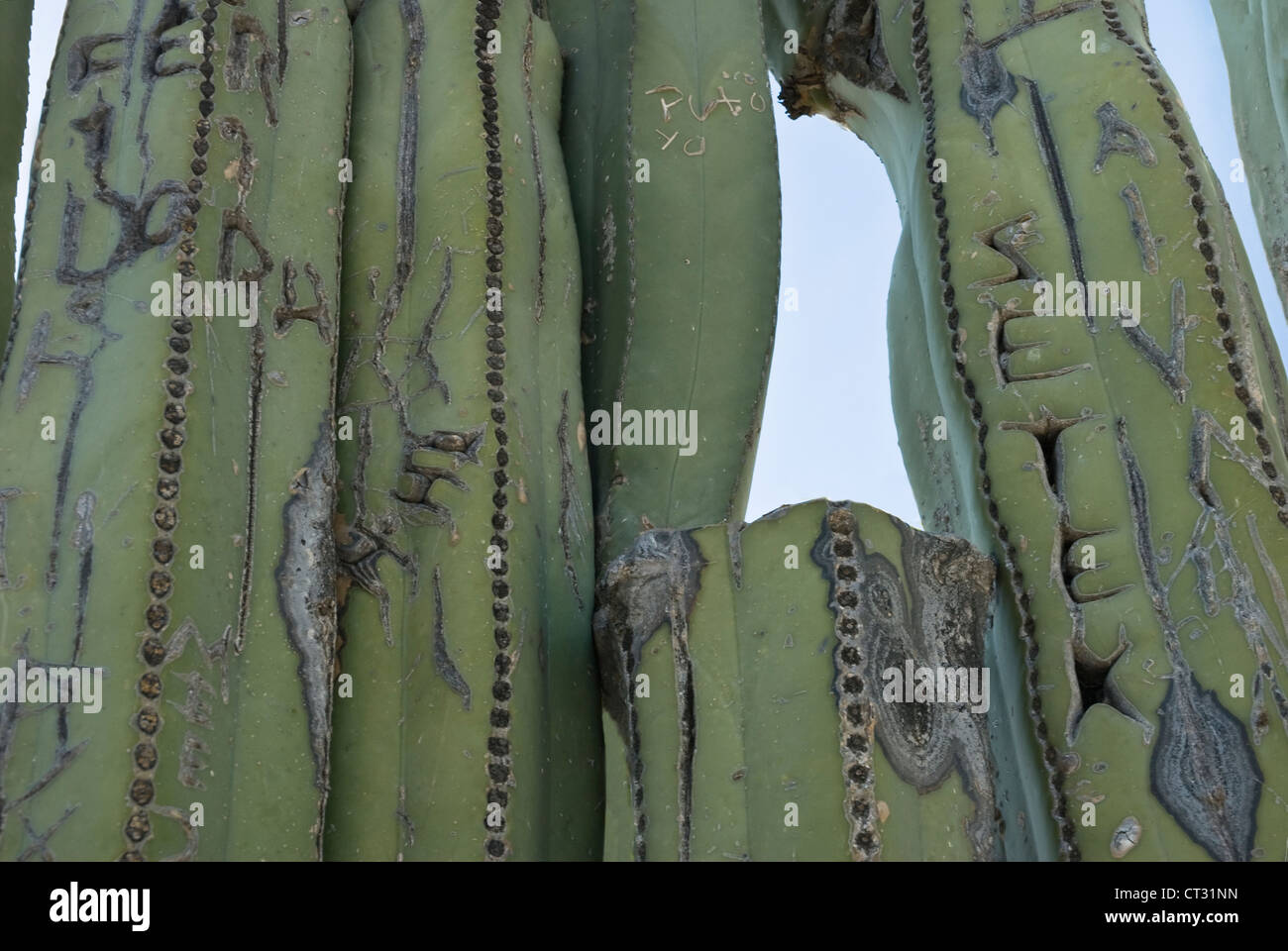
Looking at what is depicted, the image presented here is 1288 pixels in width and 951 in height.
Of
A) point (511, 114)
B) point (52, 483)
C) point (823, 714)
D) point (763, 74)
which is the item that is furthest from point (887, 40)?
point (52, 483)

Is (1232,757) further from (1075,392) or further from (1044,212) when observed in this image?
(1044,212)

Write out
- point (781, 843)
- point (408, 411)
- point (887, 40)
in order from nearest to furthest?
point (781, 843)
point (408, 411)
point (887, 40)

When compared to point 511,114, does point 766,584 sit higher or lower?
lower

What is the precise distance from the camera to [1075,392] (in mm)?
1671

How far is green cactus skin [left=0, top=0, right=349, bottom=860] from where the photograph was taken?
130 cm

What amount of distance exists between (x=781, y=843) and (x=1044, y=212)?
2.67 feet

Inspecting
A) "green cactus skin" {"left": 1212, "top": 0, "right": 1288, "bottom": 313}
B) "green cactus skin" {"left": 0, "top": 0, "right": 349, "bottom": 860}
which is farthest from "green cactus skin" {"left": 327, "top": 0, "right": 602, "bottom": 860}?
"green cactus skin" {"left": 1212, "top": 0, "right": 1288, "bottom": 313}

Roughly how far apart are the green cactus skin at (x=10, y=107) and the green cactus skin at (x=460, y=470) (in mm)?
378

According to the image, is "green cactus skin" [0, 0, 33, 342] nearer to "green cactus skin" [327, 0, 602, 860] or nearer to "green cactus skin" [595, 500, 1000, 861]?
"green cactus skin" [327, 0, 602, 860]

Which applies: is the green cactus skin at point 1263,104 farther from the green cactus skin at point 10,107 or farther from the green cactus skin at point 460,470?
the green cactus skin at point 10,107

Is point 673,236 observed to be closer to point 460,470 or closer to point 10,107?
point 460,470

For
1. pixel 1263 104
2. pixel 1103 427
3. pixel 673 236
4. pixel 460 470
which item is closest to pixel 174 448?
pixel 460 470

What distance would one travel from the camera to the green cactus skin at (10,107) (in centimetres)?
173

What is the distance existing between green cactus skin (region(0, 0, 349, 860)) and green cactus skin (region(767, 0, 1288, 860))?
70cm
